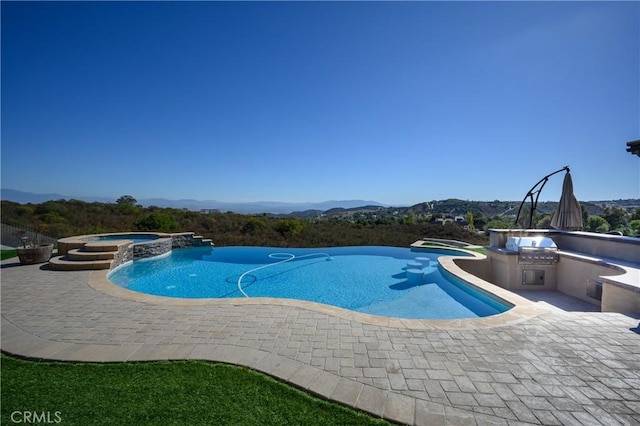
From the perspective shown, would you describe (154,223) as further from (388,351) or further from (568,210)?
(568,210)

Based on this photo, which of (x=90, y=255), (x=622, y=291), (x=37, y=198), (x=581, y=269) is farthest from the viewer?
(x=37, y=198)

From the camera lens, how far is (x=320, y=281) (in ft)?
26.9

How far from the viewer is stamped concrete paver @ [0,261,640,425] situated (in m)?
2.21

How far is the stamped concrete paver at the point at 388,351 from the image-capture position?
2.21 meters

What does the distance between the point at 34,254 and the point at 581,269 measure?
1483cm

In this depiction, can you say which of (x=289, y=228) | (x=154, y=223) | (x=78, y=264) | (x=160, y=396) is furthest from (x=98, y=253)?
(x=289, y=228)

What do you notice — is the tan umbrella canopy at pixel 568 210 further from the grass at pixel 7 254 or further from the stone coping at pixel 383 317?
the grass at pixel 7 254

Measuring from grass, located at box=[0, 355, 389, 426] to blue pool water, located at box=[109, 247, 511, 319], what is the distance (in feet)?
12.4

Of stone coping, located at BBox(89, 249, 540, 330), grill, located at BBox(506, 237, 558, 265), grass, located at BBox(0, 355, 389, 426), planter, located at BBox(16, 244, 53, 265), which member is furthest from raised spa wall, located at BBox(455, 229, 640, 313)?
planter, located at BBox(16, 244, 53, 265)

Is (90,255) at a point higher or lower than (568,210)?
lower

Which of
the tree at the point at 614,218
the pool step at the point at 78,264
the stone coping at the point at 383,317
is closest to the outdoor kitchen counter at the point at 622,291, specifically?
the stone coping at the point at 383,317

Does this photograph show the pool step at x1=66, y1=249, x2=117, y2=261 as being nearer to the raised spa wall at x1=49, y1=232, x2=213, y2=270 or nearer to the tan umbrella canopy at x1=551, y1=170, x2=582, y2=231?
the raised spa wall at x1=49, y1=232, x2=213, y2=270

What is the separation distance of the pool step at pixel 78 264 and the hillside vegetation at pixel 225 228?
6235 millimetres

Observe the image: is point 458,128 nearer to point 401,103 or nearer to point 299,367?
point 401,103
